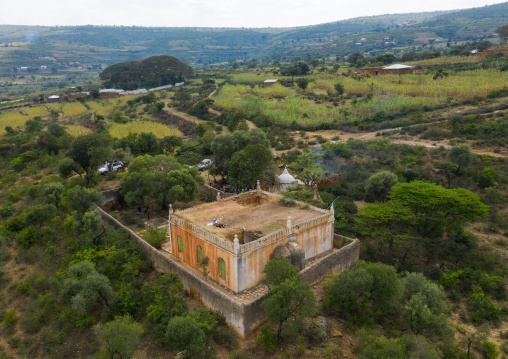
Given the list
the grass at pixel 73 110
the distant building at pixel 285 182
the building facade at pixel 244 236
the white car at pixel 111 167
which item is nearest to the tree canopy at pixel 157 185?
the building facade at pixel 244 236

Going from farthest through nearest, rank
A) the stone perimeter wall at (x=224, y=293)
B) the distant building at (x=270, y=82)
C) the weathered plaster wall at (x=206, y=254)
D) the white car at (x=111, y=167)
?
the distant building at (x=270, y=82)
the white car at (x=111, y=167)
the weathered plaster wall at (x=206, y=254)
the stone perimeter wall at (x=224, y=293)

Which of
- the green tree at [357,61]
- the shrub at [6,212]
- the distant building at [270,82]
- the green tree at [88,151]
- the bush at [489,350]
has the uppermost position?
the green tree at [357,61]

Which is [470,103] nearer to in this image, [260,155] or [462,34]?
[260,155]

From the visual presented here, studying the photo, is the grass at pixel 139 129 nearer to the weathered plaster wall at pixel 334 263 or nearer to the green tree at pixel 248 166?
the green tree at pixel 248 166

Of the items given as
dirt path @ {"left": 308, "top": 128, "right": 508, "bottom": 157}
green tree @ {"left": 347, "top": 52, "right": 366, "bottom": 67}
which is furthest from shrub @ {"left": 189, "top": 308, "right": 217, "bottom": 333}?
green tree @ {"left": 347, "top": 52, "right": 366, "bottom": 67}

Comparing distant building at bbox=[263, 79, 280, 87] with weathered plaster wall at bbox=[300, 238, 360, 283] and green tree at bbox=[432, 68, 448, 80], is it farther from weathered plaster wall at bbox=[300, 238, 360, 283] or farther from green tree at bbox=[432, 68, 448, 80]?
weathered plaster wall at bbox=[300, 238, 360, 283]

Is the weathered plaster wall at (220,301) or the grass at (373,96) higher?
the grass at (373,96)

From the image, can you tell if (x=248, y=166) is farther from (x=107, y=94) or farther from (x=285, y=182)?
(x=107, y=94)
